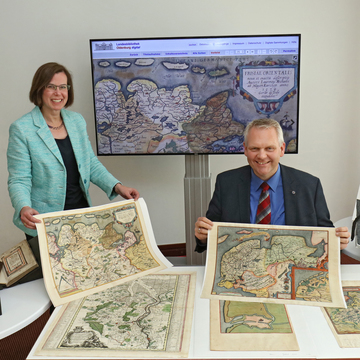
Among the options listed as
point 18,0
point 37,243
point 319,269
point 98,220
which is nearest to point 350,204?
point 319,269

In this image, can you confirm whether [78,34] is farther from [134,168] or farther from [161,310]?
[161,310]

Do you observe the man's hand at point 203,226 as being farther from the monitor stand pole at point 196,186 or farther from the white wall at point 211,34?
the white wall at point 211,34

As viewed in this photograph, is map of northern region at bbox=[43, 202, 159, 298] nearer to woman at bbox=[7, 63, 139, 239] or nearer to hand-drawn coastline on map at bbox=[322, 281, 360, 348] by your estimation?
woman at bbox=[7, 63, 139, 239]

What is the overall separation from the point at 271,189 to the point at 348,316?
2.30ft

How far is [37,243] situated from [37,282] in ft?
0.46

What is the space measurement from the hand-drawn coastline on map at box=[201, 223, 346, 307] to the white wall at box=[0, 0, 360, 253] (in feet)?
6.68

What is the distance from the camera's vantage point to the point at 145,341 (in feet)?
3.35

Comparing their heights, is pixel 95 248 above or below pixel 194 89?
below

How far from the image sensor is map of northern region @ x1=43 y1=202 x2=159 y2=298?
1330 millimetres

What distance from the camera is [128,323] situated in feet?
3.61

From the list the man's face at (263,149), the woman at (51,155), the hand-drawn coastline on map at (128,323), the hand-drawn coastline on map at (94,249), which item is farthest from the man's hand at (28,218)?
the man's face at (263,149)

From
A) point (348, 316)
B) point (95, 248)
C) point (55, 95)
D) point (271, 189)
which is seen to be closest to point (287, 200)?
point (271, 189)

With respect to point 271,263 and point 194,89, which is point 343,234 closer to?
point 271,263

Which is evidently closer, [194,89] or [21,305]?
[21,305]
